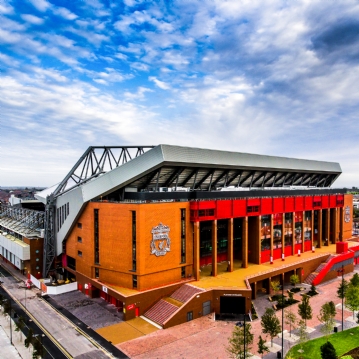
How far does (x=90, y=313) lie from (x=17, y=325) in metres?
10.6

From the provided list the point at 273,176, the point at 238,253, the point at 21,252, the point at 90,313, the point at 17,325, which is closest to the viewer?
the point at 17,325

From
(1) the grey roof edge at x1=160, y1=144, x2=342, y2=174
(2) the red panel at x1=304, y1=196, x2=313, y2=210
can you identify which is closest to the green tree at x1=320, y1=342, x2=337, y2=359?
(1) the grey roof edge at x1=160, y1=144, x2=342, y2=174

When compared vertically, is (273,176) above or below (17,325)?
above

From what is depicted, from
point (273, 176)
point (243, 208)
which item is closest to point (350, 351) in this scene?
point (243, 208)

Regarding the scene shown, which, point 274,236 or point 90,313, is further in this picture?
point 274,236

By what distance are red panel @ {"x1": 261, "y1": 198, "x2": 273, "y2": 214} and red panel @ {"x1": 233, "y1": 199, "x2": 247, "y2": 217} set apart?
5637mm

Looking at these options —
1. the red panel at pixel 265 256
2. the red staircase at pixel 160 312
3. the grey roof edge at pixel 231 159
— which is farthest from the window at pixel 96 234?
the red panel at pixel 265 256

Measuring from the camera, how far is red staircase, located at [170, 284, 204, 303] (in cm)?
5035

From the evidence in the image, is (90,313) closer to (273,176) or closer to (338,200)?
(273,176)

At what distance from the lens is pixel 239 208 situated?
63094 millimetres

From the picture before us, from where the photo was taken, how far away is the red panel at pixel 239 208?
62.3 meters

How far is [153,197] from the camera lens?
5425cm

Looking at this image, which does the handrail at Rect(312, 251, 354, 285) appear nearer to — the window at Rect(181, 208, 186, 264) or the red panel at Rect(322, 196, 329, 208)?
the red panel at Rect(322, 196, 329, 208)

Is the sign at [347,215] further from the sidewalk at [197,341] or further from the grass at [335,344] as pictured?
the grass at [335,344]
